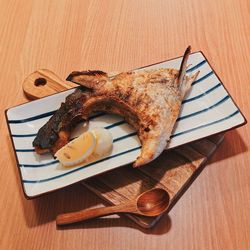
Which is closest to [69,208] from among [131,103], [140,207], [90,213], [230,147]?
[90,213]

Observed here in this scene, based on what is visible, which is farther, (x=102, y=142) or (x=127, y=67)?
(x=127, y=67)

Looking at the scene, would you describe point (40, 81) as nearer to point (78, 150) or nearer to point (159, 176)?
point (78, 150)

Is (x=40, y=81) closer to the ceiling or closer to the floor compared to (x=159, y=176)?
closer to the ceiling

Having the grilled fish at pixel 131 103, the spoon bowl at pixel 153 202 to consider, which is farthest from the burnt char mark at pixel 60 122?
the spoon bowl at pixel 153 202

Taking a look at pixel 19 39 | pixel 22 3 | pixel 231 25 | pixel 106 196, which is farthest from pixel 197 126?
pixel 22 3

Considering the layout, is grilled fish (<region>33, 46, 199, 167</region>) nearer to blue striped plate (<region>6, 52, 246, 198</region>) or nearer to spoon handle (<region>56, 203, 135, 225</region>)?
blue striped plate (<region>6, 52, 246, 198</region>)

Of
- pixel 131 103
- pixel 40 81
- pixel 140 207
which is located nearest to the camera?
pixel 140 207

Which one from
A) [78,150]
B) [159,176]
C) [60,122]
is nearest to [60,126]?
[60,122]

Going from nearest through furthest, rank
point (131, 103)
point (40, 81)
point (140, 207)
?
point (140, 207) → point (131, 103) → point (40, 81)
